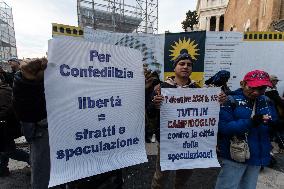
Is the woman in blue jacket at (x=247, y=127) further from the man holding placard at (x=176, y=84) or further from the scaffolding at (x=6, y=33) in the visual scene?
the scaffolding at (x=6, y=33)

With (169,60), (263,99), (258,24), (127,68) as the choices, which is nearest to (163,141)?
(127,68)

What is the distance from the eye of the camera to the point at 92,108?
2.21 m

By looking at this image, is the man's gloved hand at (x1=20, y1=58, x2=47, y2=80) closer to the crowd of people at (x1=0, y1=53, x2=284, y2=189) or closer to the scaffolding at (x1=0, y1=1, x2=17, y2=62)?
the crowd of people at (x1=0, y1=53, x2=284, y2=189)

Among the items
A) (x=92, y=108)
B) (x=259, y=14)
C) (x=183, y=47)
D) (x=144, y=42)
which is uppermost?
(x=259, y=14)

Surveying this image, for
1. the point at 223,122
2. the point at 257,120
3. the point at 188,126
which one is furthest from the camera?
the point at 188,126

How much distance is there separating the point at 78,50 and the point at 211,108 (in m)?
1.46

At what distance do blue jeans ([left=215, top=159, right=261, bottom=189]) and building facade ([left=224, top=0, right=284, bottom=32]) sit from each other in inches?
369

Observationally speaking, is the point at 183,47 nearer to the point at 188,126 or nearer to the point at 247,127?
the point at 188,126

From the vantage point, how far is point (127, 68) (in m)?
2.47

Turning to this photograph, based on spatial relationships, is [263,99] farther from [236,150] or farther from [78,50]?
[78,50]

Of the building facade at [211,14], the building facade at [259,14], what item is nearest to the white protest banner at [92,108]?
the building facade at [259,14]

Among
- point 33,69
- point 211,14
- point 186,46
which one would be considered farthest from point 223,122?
point 211,14

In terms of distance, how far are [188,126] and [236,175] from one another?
650 millimetres

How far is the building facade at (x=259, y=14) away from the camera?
41.9 feet
